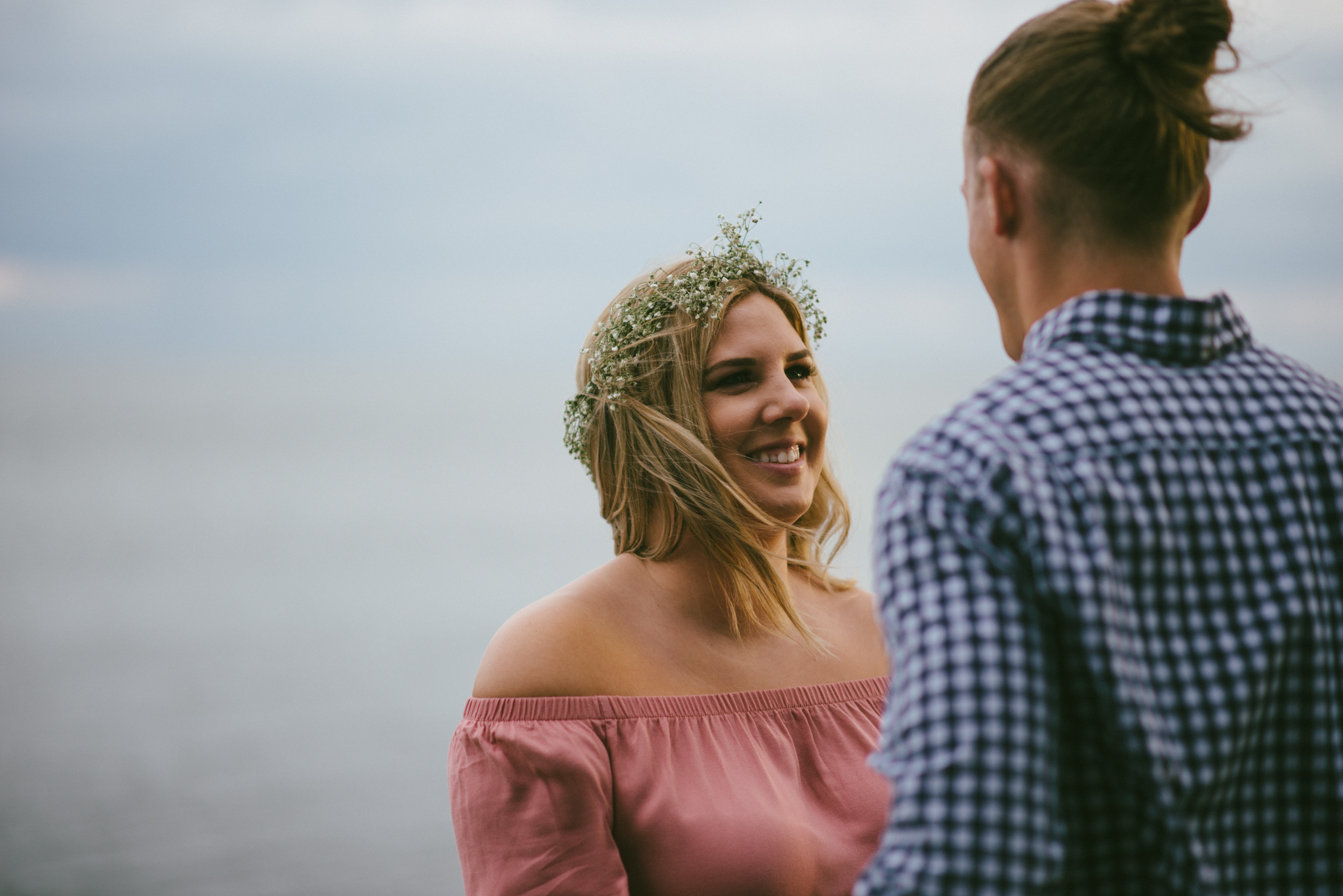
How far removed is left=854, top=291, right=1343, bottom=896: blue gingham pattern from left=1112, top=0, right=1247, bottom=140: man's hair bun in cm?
31

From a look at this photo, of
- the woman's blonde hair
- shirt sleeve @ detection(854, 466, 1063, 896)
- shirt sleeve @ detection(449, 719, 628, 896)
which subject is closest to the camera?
shirt sleeve @ detection(854, 466, 1063, 896)

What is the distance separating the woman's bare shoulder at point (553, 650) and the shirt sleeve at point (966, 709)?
1350 mm

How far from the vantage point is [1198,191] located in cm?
130

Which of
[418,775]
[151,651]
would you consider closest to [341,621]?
[151,651]

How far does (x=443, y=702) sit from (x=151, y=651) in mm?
9092

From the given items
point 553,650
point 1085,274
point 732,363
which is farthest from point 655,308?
point 1085,274

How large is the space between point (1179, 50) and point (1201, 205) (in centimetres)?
24

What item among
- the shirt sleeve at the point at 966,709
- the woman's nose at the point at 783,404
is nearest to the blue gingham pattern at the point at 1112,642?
the shirt sleeve at the point at 966,709

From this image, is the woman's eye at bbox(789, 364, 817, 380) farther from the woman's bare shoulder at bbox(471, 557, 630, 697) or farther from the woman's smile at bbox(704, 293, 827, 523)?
the woman's bare shoulder at bbox(471, 557, 630, 697)

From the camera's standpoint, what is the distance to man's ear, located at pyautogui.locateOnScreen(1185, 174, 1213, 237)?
1.33 m

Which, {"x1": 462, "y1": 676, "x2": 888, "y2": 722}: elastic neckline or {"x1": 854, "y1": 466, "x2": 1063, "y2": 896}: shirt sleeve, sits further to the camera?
{"x1": 462, "y1": 676, "x2": 888, "y2": 722}: elastic neckline

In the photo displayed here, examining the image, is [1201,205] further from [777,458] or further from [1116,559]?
[777,458]

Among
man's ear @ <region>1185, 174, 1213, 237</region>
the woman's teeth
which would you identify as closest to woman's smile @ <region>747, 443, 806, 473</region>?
the woman's teeth

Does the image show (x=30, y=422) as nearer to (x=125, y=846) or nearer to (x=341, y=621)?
(x=341, y=621)
